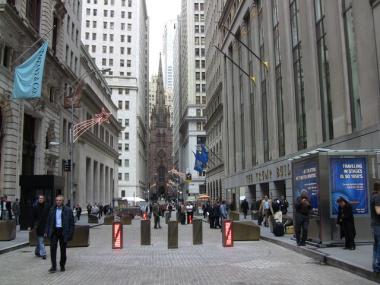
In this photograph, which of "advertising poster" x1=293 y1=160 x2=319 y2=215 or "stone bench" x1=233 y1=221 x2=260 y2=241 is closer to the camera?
"advertising poster" x1=293 y1=160 x2=319 y2=215

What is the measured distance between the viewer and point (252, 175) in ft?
140

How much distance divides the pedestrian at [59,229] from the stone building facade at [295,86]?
13422 millimetres

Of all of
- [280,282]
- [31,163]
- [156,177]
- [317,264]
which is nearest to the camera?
[280,282]

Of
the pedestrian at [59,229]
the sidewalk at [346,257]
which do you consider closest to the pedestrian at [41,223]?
the pedestrian at [59,229]

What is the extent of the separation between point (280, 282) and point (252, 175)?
3335cm

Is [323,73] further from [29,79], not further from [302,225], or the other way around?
[29,79]

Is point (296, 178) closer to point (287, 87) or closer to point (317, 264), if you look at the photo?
point (317, 264)

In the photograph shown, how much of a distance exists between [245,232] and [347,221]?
6.76 m

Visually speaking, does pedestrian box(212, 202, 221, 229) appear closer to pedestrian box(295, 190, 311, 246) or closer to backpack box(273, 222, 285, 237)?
backpack box(273, 222, 285, 237)

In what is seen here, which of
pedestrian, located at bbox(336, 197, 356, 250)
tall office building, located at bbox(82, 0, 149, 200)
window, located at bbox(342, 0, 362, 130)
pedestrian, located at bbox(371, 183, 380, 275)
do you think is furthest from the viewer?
tall office building, located at bbox(82, 0, 149, 200)

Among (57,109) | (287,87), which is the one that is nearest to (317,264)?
(287,87)

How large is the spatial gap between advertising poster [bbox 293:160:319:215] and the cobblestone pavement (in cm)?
197

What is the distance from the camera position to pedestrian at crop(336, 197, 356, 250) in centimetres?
1359

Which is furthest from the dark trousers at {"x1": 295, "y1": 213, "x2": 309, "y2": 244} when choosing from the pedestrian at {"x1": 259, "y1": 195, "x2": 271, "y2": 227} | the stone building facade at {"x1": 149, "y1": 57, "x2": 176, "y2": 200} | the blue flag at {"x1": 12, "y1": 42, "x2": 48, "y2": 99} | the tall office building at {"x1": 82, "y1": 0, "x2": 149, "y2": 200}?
the stone building facade at {"x1": 149, "y1": 57, "x2": 176, "y2": 200}
